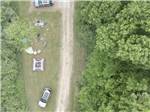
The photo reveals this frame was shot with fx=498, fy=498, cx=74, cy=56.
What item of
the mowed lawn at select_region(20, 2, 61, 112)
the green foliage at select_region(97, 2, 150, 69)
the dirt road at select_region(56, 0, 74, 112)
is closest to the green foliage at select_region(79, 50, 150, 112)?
the green foliage at select_region(97, 2, 150, 69)

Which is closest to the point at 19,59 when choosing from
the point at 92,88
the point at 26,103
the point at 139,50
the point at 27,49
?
the point at 27,49

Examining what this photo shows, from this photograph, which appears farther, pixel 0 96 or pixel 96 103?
pixel 0 96

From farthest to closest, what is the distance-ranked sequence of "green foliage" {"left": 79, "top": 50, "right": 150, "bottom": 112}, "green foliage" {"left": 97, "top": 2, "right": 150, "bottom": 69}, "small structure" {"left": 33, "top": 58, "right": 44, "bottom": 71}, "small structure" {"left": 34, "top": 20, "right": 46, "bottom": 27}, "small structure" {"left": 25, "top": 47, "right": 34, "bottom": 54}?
"small structure" {"left": 34, "top": 20, "right": 46, "bottom": 27}, "small structure" {"left": 25, "top": 47, "right": 34, "bottom": 54}, "small structure" {"left": 33, "top": 58, "right": 44, "bottom": 71}, "green foliage" {"left": 79, "top": 50, "right": 150, "bottom": 112}, "green foliage" {"left": 97, "top": 2, "right": 150, "bottom": 69}

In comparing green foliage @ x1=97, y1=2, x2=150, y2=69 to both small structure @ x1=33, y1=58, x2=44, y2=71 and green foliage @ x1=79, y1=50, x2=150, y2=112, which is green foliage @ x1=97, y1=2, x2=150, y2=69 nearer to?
green foliage @ x1=79, y1=50, x2=150, y2=112

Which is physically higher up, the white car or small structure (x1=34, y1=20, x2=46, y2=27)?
small structure (x1=34, y1=20, x2=46, y2=27)

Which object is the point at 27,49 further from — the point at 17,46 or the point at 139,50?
the point at 139,50

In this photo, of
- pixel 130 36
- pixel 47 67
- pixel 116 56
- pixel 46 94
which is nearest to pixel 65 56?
pixel 47 67

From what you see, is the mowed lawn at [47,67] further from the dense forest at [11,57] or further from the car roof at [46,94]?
the dense forest at [11,57]
